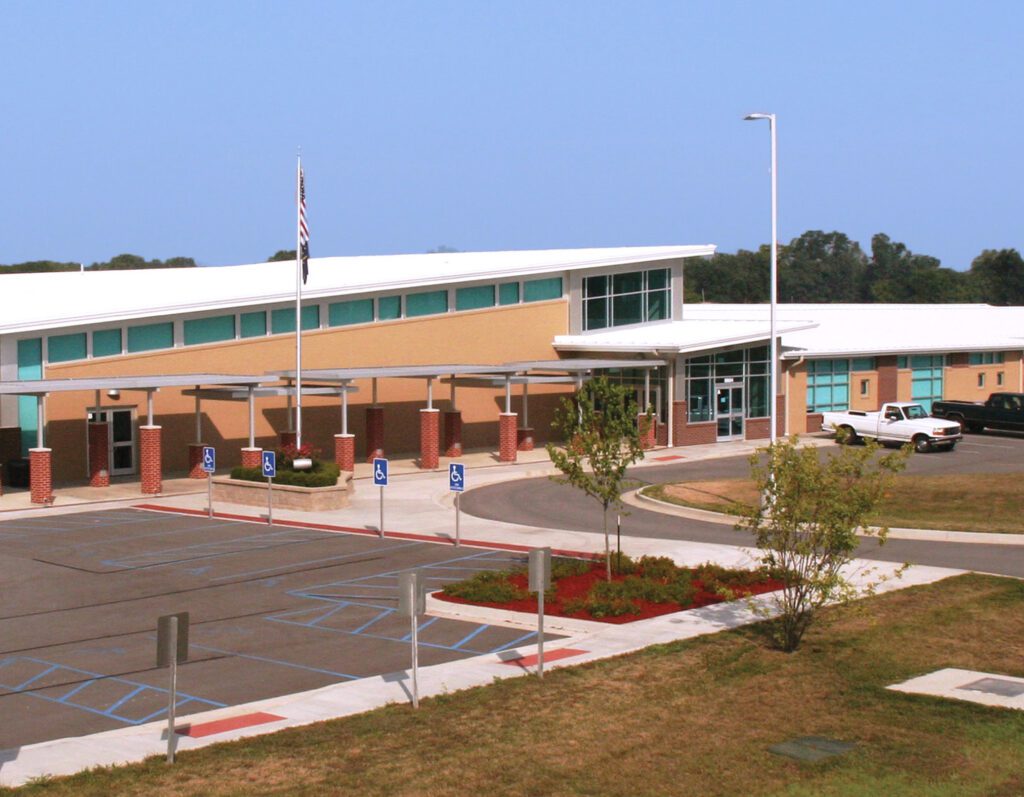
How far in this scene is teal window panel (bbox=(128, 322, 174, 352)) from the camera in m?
42.6

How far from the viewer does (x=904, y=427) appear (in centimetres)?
5034

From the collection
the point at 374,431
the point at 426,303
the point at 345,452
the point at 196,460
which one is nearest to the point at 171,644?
the point at 345,452

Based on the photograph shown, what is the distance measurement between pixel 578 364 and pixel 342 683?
3291cm

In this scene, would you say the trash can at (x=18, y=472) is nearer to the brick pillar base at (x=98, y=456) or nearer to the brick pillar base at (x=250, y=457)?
the brick pillar base at (x=98, y=456)

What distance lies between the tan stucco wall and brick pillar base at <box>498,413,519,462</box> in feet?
14.4

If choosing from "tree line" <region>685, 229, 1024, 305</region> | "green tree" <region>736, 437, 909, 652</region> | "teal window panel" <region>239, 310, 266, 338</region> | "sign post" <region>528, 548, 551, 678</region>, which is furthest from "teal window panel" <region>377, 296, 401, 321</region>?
"tree line" <region>685, 229, 1024, 305</region>

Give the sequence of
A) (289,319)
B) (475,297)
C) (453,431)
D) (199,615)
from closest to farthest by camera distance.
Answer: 1. (199,615)
2. (289,319)
3. (453,431)
4. (475,297)

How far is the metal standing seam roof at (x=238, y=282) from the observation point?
4172 centimetres

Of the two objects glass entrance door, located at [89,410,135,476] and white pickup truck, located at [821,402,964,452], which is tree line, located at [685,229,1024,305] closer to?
white pickup truck, located at [821,402,964,452]

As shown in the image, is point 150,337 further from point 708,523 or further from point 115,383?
point 708,523

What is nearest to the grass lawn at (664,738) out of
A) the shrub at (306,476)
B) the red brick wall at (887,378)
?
the shrub at (306,476)

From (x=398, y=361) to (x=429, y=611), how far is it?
27.3 metres

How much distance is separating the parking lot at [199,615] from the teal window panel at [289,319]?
13354 mm

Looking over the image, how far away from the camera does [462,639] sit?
68.0 ft
